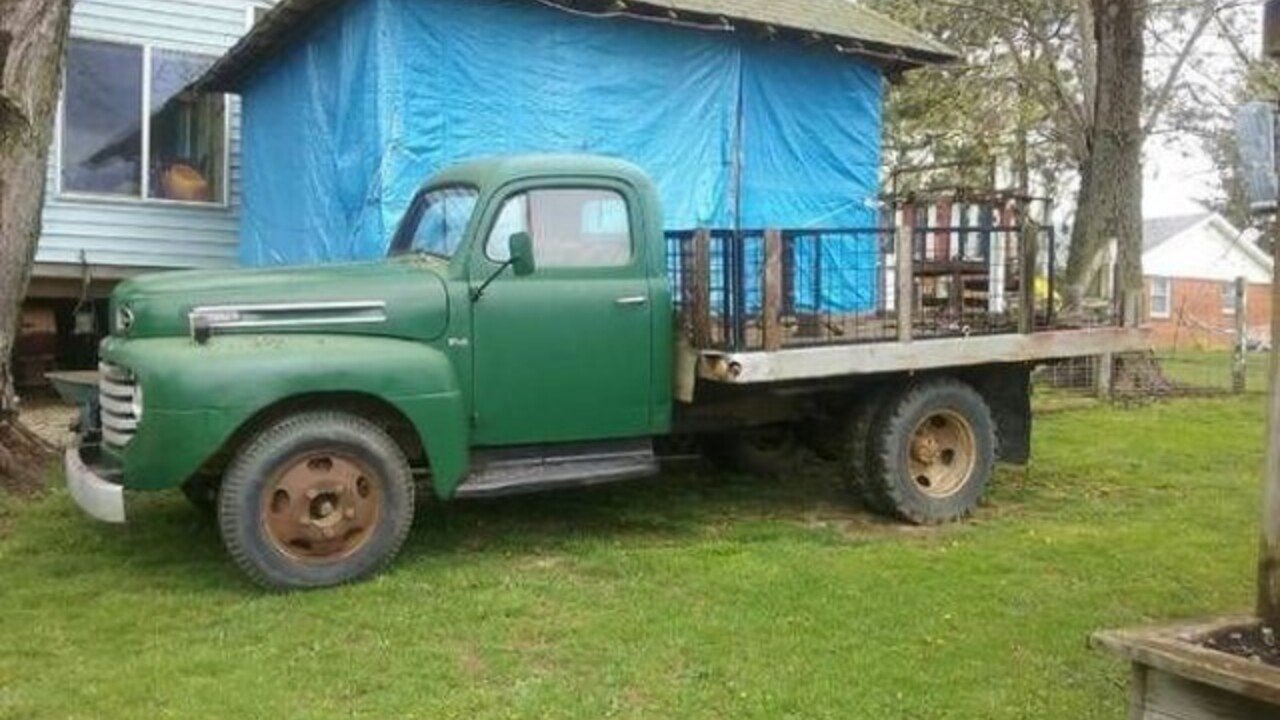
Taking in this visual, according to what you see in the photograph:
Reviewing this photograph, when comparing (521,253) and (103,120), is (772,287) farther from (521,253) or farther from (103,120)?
(103,120)

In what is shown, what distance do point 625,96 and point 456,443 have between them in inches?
211

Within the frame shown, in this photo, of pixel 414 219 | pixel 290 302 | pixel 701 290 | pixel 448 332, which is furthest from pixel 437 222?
pixel 701 290

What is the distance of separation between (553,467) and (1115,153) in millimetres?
11555

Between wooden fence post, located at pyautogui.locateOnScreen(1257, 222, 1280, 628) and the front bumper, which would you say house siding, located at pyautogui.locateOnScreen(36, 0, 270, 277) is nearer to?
the front bumper

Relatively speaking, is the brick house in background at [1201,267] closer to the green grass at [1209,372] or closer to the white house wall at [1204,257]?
the white house wall at [1204,257]

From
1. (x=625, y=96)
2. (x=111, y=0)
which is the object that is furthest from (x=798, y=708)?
(x=111, y=0)

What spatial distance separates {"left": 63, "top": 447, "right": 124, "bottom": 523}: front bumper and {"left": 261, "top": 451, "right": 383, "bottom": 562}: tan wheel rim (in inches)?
25.0

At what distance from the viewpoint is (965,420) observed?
26.4 ft

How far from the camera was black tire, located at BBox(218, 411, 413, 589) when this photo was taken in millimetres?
6008

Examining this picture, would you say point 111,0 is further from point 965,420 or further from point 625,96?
point 965,420

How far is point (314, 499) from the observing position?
6184 mm

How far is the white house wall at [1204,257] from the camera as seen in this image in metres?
46.5

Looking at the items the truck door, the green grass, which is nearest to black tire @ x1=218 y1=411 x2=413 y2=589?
the truck door

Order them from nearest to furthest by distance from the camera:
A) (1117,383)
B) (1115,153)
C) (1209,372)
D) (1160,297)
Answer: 1. (1117,383)
2. (1115,153)
3. (1209,372)
4. (1160,297)
